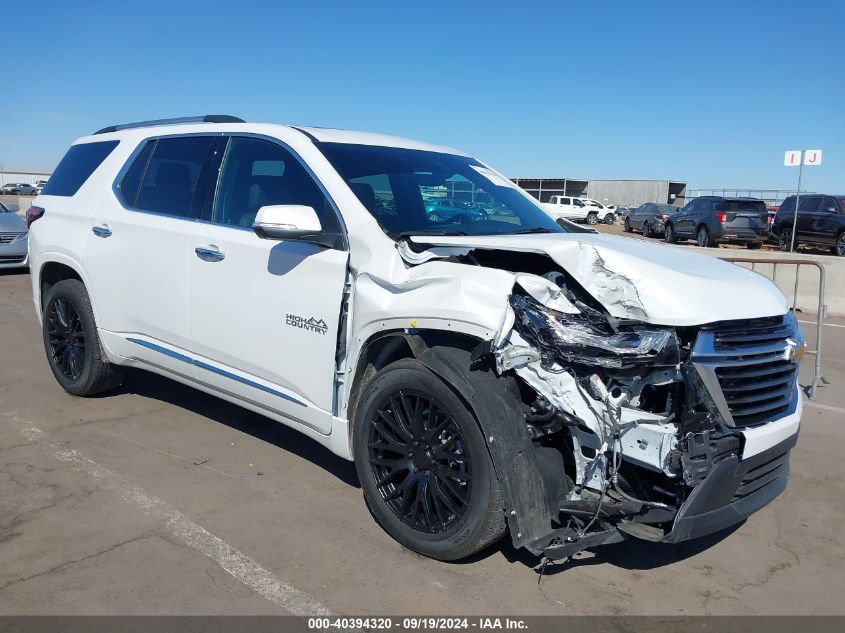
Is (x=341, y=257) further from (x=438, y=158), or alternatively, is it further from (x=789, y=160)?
(x=789, y=160)

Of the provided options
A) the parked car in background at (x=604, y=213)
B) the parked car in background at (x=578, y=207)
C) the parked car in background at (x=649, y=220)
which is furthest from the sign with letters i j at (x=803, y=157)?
the parked car in background at (x=604, y=213)

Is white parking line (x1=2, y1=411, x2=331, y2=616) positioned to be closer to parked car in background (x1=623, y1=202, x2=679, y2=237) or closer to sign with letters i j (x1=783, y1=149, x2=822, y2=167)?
sign with letters i j (x1=783, y1=149, x2=822, y2=167)

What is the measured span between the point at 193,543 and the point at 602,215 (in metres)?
50.8

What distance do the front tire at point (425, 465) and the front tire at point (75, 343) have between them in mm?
2801

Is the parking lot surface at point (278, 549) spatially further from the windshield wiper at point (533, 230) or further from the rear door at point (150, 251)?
the windshield wiper at point (533, 230)

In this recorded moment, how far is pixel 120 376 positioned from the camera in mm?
5680

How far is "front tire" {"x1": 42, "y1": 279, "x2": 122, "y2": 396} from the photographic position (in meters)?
5.36

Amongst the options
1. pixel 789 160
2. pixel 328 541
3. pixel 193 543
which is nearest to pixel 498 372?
pixel 328 541

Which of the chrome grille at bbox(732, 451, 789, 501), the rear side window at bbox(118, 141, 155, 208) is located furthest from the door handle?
the chrome grille at bbox(732, 451, 789, 501)

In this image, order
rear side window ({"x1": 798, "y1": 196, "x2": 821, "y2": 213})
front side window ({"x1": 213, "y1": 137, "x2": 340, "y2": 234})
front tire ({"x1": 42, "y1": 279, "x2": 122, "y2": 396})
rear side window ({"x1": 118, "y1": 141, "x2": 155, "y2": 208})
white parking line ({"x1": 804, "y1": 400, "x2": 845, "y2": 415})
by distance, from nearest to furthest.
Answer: front side window ({"x1": 213, "y1": 137, "x2": 340, "y2": 234})
rear side window ({"x1": 118, "y1": 141, "x2": 155, "y2": 208})
front tire ({"x1": 42, "y1": 279, "x2": 122, "y2": 396})
white parking line ({"x1": 804, "y1": 400, "x2": 845, "y2": 415})
rear side window ({"x1": 798, "y1": 196, "x2": 821, "y2": 213})

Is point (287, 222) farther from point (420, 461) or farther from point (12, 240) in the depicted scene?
point (12, 240)

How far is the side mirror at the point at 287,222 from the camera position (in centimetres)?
355

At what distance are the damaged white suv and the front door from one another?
0.01 m

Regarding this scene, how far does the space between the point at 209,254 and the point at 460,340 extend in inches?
72.5
